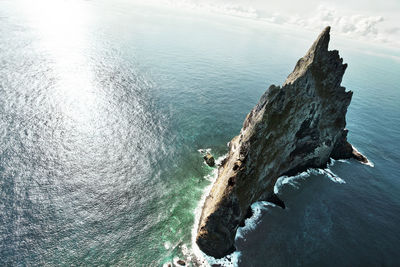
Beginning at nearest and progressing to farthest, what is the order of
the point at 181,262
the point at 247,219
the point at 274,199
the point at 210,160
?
the point at 181,262
the point at 247,219
the point at 274,199
the point at 210,160

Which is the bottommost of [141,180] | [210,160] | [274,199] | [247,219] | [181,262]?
[181,262]

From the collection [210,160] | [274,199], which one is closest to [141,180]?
[210,160]

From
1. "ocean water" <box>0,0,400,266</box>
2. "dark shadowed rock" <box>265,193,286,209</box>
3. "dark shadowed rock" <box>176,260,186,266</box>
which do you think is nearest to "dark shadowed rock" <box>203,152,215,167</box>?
"ocean water" <box>0,0,400,266</box>

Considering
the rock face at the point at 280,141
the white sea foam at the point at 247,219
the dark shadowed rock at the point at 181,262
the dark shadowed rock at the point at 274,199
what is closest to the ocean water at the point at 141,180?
the white sea foam at the point at 247,219

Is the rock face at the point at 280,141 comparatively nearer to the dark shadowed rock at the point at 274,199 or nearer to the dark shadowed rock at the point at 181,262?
the dark shadowed rock at the point at 274,199

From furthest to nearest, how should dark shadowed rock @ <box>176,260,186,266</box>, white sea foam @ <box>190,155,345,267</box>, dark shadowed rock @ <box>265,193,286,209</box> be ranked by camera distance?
dark shadowed rock @ <box>265,193,286,209</box>, white sea foam @ <box>190,155,345,267</box>, dark shadowed rock @ <box>176,260,186,266</box>

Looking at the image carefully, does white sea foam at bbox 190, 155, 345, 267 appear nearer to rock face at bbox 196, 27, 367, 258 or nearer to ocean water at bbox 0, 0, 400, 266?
ocean water at bbox 0, 0, 400, 266

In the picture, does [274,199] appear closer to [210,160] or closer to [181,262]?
[210,160]

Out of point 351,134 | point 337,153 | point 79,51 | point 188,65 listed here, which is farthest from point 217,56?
point 337,153

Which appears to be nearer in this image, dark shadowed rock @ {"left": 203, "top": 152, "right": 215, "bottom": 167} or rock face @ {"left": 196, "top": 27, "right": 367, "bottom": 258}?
rock face @ {"left": 196, "top": 27, "right": 367, "bottom": 258}
